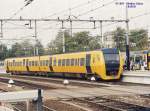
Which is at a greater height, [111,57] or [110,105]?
[111,57]

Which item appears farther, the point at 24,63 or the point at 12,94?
the point at 24,63

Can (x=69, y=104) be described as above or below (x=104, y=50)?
below

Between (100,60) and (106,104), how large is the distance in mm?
17890

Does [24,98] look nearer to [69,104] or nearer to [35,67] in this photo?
[69,104]

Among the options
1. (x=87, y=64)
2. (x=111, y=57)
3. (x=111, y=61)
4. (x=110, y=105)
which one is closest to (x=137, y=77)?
(x=111, y=61)

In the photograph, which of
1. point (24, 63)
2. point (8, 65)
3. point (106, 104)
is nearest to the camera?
point (106, 104)

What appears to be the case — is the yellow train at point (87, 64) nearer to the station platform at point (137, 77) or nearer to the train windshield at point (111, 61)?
the train windshield at point (111, 61)

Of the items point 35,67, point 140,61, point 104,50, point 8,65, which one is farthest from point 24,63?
point 104,50

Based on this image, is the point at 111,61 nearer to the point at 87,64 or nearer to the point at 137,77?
the point at 87,64

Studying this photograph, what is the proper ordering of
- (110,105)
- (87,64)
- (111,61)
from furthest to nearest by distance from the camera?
1. (87,64)
2. (111,61)
3. (110,105)

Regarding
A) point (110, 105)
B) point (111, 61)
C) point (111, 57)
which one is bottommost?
point (110, 105)

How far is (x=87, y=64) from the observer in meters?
40.4

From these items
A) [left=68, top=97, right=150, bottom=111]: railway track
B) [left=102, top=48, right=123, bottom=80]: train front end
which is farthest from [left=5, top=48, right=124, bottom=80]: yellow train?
[left=68, top=97, right=150, bottom=111]: railway track

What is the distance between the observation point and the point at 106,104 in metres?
20.7
